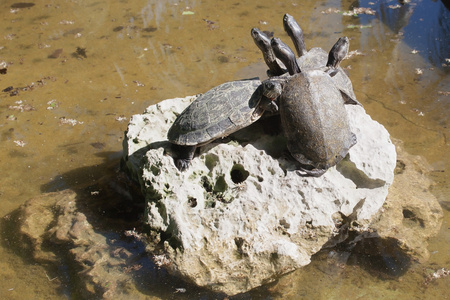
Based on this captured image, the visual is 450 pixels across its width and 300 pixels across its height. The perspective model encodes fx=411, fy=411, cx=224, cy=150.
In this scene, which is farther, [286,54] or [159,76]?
[159,76]

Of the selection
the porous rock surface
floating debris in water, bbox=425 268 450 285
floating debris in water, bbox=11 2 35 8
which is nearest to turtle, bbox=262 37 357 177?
the porous rock surface

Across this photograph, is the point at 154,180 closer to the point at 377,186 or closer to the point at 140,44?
the point at 377,186

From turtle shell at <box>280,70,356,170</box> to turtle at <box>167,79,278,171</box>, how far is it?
0.23 metres

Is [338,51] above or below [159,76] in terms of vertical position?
above

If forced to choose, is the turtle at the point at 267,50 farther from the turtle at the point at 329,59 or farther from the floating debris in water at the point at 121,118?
the floating debris in water at the point at 121,118

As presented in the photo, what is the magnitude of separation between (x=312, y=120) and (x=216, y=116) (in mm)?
934

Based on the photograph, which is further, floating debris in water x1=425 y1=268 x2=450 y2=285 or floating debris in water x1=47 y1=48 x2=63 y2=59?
floating debris in water x1=47 y1=48 x2=63 y2=59

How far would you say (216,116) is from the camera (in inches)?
158

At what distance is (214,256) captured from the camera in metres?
3.74

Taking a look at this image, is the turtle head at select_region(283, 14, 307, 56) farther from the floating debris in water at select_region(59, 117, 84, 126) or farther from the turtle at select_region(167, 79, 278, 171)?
the floating debris in water at select_region(59, 117, 84, 126)

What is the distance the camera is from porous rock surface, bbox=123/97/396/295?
12.3ft

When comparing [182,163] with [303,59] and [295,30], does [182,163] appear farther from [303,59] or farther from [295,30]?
[295,30]

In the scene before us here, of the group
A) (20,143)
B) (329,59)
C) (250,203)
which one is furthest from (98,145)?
(329,59)

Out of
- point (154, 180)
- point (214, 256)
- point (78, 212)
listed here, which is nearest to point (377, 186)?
point (214, 256)
